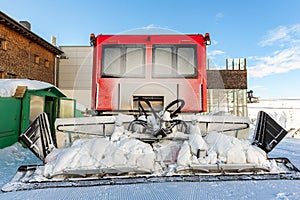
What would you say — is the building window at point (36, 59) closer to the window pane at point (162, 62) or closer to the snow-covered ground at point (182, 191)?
the window pane at point (162, 62)

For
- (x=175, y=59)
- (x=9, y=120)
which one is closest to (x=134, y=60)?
(x=175, y=59)

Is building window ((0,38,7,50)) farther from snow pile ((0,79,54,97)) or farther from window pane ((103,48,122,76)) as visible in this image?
window pane ((103,48,122,76))

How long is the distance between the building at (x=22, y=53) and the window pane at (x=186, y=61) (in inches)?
336

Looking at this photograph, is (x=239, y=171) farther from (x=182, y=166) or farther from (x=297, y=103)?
(x=297, y=103)

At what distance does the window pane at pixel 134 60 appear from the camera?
3262 millimetres

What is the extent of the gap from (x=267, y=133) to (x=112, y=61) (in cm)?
236

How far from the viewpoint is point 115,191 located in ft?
4.81

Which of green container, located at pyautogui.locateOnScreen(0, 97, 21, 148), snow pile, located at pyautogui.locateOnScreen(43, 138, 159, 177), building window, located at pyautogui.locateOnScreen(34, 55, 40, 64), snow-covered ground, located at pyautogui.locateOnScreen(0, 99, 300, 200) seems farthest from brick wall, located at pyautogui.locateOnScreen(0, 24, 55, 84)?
snow-covered ground, located at pyautogui.locateOnScreen(0, 99, 300, 200)

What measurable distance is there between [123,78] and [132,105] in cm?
47

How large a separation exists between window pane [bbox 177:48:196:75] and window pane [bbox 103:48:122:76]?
0.95m

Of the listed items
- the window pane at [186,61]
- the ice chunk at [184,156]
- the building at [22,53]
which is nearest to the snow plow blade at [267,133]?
the ice chunk at [184,156]

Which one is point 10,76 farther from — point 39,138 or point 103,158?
point 103,158

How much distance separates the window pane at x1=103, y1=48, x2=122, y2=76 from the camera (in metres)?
3.26

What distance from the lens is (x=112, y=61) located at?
3283 millimetres
